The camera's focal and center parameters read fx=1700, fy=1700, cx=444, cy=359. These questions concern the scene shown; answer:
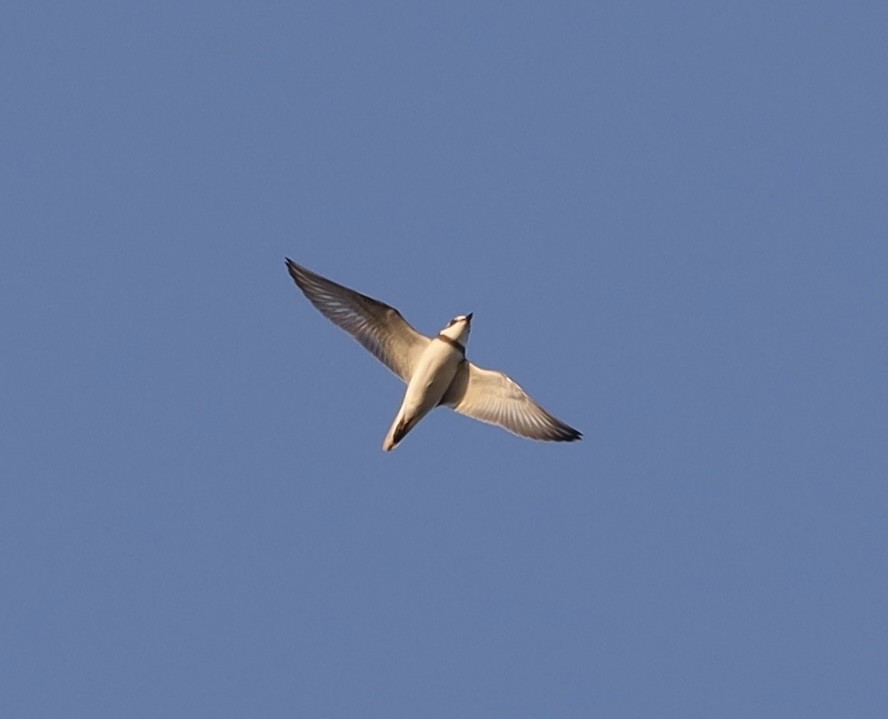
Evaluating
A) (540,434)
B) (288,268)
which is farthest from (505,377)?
(288,268)

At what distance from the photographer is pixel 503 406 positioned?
27141mm

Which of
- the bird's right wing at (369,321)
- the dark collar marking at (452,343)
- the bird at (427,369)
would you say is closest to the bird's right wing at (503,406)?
the bird at (427,369)

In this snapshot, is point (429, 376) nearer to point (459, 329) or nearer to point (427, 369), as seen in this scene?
point (427, 369)

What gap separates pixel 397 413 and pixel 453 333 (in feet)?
4.97

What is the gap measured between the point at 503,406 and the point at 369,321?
2564 millimetres

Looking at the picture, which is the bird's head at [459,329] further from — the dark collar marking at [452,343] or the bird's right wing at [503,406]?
the bird's right wing at [503,406]

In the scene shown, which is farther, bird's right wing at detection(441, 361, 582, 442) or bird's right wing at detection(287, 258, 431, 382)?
bird's right wing at detection(441, 361, 582, 442)

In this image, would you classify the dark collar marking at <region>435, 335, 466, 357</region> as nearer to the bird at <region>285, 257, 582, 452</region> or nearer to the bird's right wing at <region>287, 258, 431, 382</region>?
the bird at <region>285, 257, 582, 452</region>

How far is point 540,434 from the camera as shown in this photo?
27.0 meters

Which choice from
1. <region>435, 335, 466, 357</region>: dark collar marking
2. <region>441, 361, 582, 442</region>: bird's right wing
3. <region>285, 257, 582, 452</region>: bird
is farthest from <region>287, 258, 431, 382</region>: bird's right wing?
<region>441, 361, 582, 442</region>: bird's right wing

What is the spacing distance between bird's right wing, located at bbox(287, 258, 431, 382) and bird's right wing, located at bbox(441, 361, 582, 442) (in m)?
0.90

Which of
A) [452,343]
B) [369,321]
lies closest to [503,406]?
[452,343]

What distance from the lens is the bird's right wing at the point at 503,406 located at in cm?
2697

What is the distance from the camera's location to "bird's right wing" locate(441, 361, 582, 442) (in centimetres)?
2697
